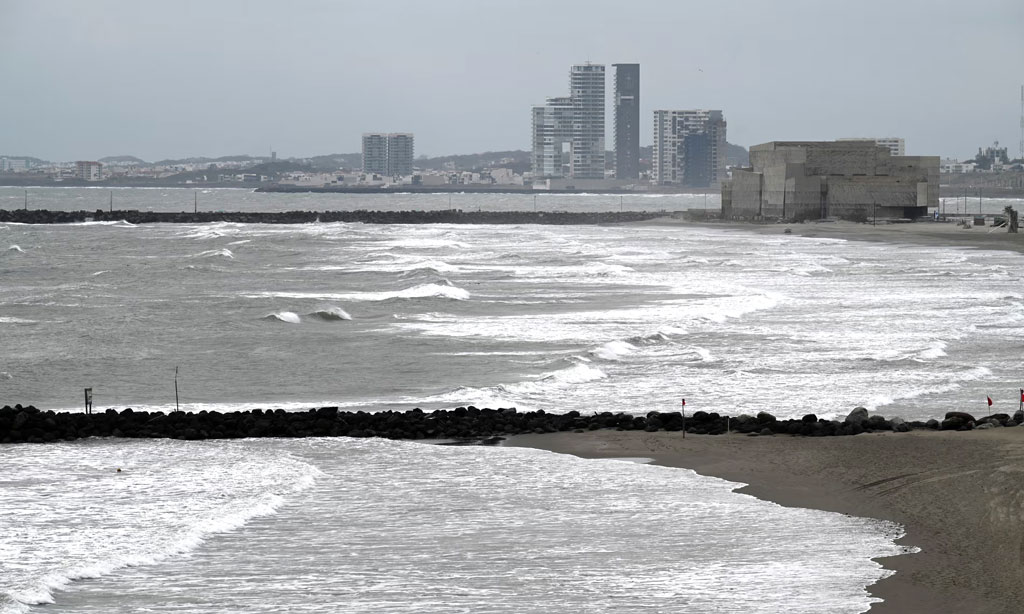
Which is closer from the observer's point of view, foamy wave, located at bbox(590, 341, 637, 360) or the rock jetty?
foamy wave, located at bbox(590, 341, 637, 360)

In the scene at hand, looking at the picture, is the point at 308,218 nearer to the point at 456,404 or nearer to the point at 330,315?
the point at 330,315

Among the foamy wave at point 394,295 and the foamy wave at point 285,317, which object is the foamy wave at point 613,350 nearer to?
the foamy wave at point 285,317

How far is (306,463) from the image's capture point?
17.6 m

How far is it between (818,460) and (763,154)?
318 feet

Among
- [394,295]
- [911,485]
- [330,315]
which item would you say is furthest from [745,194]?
[911,485]

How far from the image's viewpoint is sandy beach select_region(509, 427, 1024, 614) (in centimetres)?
1144

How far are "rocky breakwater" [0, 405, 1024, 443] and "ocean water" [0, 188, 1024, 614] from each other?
0.68 m

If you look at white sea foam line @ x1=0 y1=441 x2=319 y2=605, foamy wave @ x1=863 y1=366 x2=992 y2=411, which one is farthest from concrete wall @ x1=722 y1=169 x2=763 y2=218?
white sea foam line @ x1=0 y1=441 x2=319 y2=605

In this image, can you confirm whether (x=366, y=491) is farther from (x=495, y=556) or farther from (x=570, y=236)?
(x=570, y=236)

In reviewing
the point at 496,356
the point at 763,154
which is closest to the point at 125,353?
the point at 496,356

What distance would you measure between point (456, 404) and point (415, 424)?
287cm

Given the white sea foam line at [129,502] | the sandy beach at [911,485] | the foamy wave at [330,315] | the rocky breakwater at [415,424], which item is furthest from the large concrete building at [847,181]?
the white sea foam line at [129,502]

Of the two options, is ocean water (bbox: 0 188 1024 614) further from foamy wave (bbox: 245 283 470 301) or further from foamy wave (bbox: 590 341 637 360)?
foamy wave (bbox: 245 283 470 301)

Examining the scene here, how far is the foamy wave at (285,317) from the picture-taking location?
123 feet
